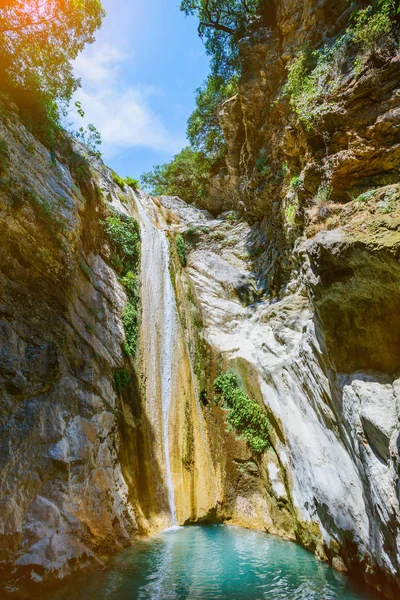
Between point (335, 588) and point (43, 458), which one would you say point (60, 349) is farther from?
point (335, 588)

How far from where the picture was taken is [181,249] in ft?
64.8

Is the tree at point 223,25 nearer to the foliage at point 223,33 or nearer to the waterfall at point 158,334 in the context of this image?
the foliage at point 223,33

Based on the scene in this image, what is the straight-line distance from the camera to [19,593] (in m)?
5.70

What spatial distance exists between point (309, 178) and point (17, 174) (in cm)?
864

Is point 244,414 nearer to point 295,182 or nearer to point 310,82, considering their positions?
point 295,182

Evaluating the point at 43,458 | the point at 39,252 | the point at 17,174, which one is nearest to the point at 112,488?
the point at 43,458

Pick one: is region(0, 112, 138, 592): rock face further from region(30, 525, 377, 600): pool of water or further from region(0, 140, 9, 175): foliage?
region(30, 525, 377, 600): pool of water

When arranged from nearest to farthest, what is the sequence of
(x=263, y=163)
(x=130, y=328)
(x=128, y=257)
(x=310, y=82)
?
(x=310, y=82), (x=130, y=328), (x=128, y=257), (x=263, y=163)

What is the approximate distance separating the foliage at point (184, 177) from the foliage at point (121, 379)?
18535mm

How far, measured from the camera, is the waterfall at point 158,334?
38.4 feet

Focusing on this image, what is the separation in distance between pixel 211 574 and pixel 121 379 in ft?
19.0

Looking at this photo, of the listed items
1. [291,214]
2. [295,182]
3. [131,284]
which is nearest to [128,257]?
[131,284]

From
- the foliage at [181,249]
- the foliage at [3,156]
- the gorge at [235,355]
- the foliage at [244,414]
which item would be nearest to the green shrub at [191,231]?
the foliage at [181,249]

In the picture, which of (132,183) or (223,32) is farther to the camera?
(132,183)
